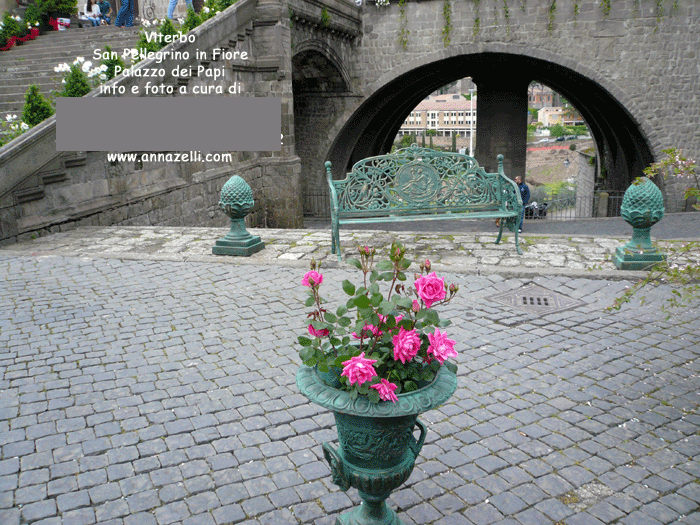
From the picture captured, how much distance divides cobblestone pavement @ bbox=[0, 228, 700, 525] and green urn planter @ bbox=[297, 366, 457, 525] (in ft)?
1.57

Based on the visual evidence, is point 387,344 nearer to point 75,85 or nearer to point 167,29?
point 75,85

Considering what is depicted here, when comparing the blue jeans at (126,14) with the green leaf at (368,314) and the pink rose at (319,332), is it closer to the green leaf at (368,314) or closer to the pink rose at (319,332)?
the pink rose at (319,332)

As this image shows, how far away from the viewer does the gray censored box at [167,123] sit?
365 inches

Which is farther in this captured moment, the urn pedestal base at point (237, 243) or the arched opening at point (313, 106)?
the arched opening at point (313, 106)

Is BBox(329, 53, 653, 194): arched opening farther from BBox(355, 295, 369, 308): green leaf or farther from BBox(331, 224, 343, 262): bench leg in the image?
BBox(355, 295, 369, 308): green leaf

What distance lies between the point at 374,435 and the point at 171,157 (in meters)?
9.32

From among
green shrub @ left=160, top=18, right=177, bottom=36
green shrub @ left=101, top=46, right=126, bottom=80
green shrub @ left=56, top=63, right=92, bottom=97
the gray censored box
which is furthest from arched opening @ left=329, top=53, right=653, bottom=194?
green shrub @ left=56, top=63, right=92, bottom=97

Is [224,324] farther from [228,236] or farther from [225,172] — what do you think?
[225,172]

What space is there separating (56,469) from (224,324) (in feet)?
7.33

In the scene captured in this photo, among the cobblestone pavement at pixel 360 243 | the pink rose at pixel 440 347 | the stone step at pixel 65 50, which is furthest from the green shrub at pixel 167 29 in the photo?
the pink rose at pixel 440 347

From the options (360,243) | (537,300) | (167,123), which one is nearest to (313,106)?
(167,123)

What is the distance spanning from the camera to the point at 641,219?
659 cm

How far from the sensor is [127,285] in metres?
6.70

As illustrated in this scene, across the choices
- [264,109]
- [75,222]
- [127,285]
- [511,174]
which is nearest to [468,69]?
[511,174]
